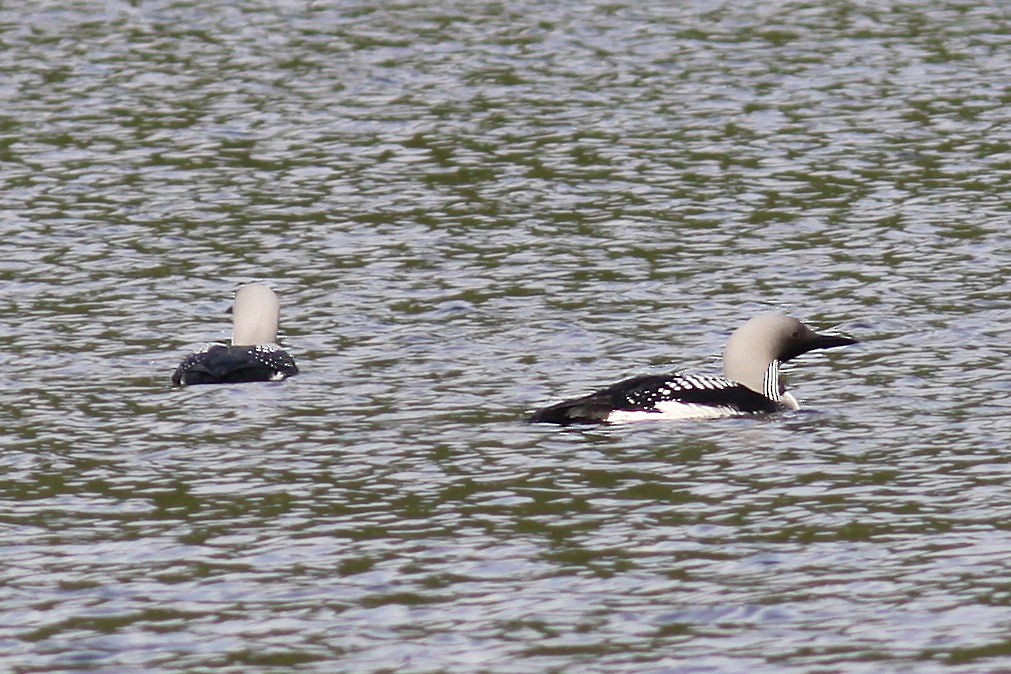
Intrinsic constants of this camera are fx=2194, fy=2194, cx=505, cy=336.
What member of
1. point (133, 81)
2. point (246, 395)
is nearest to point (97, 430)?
point (246, 395)

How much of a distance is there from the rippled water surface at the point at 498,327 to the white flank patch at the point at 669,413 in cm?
10

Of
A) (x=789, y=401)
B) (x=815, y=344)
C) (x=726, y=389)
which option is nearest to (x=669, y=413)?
(x=726, y=389)

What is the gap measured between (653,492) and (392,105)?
1637cm

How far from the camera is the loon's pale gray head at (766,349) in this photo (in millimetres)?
16172

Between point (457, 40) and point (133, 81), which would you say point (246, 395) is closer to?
point (133, 81)

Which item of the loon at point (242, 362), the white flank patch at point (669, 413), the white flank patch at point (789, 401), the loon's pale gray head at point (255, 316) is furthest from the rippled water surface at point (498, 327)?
the loon's pale gray head at point (255, 316)

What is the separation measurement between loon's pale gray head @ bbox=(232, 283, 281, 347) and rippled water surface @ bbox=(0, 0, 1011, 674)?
58cm

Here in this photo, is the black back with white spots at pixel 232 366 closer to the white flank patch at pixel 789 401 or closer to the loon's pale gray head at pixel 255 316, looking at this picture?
the loon's pale gray head at pixel 255 316

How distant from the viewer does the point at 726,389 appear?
15.9 m

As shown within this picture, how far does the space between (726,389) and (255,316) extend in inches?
164

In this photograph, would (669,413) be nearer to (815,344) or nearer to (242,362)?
(815,344)

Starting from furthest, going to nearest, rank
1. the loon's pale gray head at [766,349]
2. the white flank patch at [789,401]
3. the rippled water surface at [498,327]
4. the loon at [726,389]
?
the loon's pale gray head at [766,349]
the white flank patch at [789,401]
the loon at [726,389]
the rippled water surface at [498,327]

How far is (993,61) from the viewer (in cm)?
3053

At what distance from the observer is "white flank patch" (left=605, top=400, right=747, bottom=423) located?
1529 centimetres
